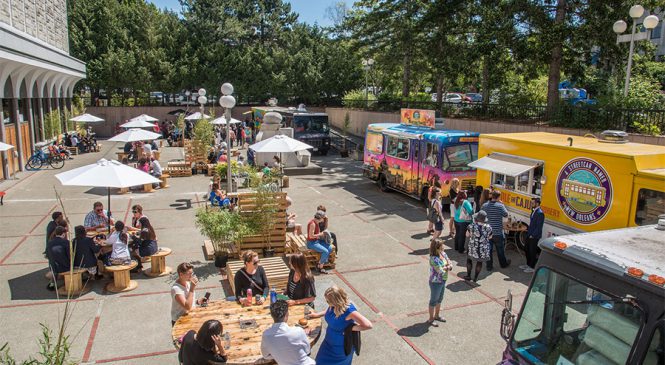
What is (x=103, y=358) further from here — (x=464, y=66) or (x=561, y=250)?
(x=464, y=66)

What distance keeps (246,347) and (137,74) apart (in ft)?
135

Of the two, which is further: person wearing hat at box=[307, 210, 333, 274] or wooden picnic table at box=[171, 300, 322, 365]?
person wearing hat at box=[307, 210, 333, 274]

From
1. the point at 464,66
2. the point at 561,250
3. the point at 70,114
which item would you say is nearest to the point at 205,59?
the point at 70,114

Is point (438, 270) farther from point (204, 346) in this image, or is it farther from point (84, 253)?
point (84, 253)

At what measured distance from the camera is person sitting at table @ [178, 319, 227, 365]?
5164 millimetres

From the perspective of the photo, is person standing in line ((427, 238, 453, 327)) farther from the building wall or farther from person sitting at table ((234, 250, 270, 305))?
the building wall

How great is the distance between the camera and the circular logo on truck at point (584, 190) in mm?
9554

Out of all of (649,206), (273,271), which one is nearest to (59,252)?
Result: (273,271)

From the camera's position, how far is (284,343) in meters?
5.05

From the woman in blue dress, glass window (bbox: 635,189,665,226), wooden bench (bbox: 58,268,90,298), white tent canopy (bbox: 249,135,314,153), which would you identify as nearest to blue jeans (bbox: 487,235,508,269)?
glass window (bbox: 635,189,665,226)

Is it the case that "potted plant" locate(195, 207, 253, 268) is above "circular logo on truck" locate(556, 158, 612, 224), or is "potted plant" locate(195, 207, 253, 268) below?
below

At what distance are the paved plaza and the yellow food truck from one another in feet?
5.04

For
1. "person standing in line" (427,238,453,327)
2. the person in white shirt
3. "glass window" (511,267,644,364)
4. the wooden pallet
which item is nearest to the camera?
"glass window" (511,267,644,364)

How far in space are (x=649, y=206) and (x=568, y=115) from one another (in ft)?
33.0
